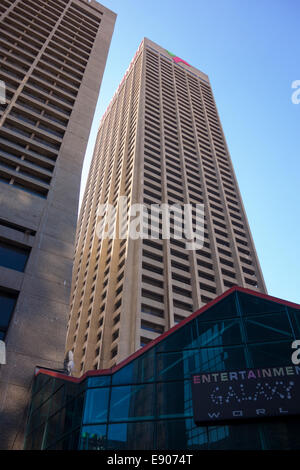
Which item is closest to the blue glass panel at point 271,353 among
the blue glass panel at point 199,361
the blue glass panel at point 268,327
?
the blue glass panel at point 268,327

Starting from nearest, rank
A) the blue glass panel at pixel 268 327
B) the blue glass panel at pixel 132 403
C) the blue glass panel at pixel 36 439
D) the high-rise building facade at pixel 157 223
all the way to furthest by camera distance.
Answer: the blue glass panel at pixel 132 403, the blue glass panel at pixel 268 327, the blue glass panel at pixel 36 439, the high-rise building facade at pixel 157 223

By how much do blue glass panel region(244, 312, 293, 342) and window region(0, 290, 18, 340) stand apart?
12.8 metres

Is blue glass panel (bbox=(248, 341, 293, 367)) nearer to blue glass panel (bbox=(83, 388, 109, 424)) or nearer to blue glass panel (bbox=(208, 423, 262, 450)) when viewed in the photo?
blue glass panel (bbox=(208, 423, 262, 450))

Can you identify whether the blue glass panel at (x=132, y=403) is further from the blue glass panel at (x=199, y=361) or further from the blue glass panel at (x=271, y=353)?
the blue glass panel at (x=271, y=353)

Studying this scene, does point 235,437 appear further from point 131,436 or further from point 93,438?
point 93,438

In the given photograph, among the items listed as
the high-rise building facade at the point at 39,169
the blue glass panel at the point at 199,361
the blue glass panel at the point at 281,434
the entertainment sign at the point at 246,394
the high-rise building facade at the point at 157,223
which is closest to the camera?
the blue glass panel at the point at 281,434

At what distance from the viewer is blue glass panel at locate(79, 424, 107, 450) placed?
586 inches

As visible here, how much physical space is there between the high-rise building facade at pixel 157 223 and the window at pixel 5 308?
22.9 m

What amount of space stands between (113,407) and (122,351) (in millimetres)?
27924

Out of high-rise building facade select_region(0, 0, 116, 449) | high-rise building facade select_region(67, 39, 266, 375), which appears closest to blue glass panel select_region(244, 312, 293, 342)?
high-rise building facade select_region(0, 0, 116, 449)

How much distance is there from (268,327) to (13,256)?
1566 centimetres

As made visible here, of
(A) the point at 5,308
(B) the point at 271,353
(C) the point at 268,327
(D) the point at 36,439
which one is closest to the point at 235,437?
(B) the point at 271,353

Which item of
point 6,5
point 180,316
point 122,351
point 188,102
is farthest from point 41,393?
point 188,102

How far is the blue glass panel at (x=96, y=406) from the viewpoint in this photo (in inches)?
614
